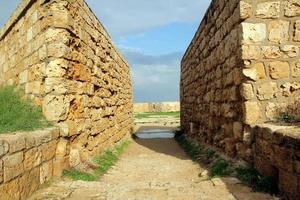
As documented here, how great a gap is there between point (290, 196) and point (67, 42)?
385cm

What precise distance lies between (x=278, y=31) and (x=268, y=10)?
1.12ft

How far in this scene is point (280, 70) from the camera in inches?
210

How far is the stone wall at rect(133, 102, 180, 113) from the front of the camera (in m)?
32.7

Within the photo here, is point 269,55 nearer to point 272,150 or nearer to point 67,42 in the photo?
point 272,150

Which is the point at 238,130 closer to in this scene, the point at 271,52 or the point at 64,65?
the point at 271,52

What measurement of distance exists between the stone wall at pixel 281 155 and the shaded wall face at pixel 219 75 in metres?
0.94

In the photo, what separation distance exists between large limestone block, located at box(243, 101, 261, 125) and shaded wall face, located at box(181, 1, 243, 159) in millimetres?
226

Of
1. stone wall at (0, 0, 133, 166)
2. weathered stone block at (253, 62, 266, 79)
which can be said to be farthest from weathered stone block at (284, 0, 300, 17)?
stone wall at (0, 0, 133, 166)

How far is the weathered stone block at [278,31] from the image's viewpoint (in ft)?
17.7

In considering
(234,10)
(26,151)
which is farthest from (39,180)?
(234,10)

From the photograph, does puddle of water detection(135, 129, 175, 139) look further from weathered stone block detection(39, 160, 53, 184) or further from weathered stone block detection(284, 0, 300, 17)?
weathered stone block detection(39, 160, 53, 184)

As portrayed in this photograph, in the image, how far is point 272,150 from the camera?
4.26 m

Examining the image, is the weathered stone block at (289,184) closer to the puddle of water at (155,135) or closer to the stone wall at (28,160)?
the stone wall at (28,160)

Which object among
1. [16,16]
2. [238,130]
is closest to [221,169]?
[238,130]
